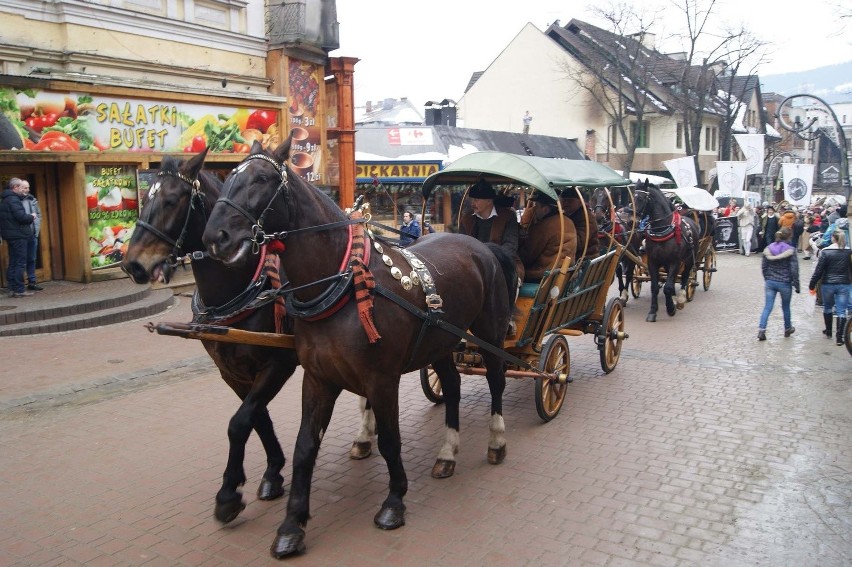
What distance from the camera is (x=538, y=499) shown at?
207 inches

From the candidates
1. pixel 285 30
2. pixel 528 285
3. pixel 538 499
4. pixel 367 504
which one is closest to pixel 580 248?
pixel 528 285

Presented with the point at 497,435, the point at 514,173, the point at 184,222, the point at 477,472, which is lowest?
the point at 477,472

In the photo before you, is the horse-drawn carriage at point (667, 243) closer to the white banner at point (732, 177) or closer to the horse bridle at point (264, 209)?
the horse bridle at point (264, 209)

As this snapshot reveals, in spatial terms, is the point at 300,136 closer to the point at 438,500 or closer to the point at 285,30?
the point at 285,30

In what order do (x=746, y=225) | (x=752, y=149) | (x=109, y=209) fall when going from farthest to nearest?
(x=752, y=149)
(x=746, y=225)
(x=109, y=209)

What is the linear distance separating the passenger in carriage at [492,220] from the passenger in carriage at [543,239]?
1.04ft

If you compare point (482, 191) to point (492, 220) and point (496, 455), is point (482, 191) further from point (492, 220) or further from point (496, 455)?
point (496, 455)

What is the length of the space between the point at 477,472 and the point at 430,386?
186 cm

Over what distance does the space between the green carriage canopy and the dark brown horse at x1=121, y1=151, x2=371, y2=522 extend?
2666 millimetres

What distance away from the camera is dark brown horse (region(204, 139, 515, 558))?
13.6ft

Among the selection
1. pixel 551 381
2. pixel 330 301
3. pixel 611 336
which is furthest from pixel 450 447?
pixel 611 336

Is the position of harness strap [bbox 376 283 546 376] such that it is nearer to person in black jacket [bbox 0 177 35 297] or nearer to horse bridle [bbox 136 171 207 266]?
horse bridle [bbox 136 171 207 266]

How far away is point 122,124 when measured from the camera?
1359 centimetres

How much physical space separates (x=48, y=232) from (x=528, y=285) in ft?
33.3
